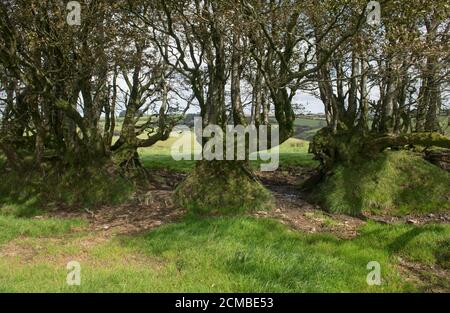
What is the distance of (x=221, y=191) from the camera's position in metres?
14.5

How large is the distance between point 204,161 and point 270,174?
28.6 feet

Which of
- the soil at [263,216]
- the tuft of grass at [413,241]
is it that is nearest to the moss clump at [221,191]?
the soil at [263,216]

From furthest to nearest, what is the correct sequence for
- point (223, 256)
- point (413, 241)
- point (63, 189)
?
point (63, 189) → point (413, 241) → point (223, 256)

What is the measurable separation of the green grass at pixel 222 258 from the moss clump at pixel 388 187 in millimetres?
2314

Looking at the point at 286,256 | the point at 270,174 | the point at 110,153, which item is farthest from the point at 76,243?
the point at 270,174

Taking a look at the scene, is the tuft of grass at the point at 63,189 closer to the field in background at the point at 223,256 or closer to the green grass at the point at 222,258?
the field in background at the point at 223,256

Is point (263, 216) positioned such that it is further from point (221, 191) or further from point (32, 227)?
point (32, 227)

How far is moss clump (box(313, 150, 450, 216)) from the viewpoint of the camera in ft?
46.2

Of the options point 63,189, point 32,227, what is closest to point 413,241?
point 32,227

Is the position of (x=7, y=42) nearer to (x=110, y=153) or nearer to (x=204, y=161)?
(x=110, y=153)

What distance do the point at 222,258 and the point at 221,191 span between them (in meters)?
5.54

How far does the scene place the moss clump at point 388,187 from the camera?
46.2 feet

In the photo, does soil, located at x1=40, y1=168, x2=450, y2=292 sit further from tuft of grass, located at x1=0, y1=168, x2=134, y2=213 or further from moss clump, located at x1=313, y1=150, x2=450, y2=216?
tuft of grass, located at x1=0, y1=168, x2=134, y2=213

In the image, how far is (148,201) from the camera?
603 inches
